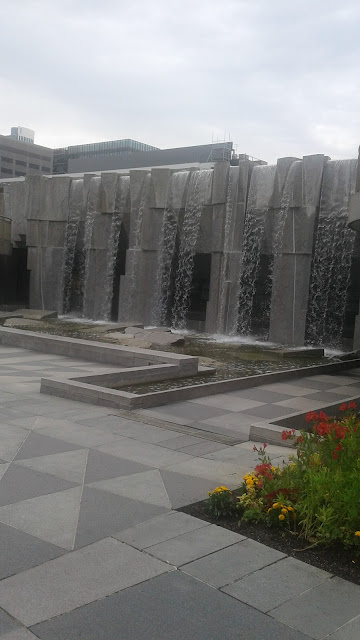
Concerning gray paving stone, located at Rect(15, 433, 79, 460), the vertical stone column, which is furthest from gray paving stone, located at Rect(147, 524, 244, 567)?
the vertical stone column

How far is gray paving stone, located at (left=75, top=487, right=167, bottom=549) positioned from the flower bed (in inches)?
21.8

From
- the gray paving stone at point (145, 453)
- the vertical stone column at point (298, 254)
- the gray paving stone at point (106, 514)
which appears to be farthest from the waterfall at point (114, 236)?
the gray paving stone at point (106, 514)

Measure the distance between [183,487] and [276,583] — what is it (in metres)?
1.91

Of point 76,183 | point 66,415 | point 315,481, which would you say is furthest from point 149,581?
point 76,183

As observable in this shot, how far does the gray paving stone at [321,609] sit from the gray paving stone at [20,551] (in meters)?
1.57

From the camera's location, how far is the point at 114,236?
2689 centimetres

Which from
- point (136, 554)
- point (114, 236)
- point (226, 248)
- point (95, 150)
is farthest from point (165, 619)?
point (95, 150)

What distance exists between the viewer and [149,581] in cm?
384

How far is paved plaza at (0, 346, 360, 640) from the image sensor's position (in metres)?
3.42

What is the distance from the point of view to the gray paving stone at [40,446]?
6598 millimetres

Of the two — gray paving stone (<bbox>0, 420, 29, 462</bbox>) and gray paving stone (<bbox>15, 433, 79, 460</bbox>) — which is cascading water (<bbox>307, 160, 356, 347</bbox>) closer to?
gray paving stone (<bbox>0, 420, 29, 462</bbox>)

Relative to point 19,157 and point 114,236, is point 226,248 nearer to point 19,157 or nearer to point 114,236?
point 114,236

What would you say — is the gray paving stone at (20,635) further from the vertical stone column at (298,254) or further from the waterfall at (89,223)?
the waterfall at (89,223)

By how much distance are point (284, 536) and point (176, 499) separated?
3.69 feet
